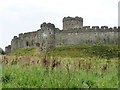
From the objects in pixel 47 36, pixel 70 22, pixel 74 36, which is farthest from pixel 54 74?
pixel 70 22

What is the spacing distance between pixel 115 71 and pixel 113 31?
248 feet

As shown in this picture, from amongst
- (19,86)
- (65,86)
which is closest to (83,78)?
(65,86)

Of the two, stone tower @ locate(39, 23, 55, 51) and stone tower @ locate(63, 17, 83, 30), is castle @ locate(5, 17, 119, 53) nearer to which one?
stone tower @ locate(39, 23, 55, 51)

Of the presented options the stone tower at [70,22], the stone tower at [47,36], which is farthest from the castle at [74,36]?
the stone tower at [70,22]

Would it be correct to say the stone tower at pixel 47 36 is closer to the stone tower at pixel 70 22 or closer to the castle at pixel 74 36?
the castle at pixel 74 36

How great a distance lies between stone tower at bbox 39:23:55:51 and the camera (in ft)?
299

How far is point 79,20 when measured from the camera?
104 m

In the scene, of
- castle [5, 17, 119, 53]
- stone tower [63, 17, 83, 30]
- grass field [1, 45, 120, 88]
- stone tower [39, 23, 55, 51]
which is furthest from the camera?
stone tower [63, 17, 83, 30]

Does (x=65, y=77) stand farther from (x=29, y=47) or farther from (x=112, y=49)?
(x=29, y=47)

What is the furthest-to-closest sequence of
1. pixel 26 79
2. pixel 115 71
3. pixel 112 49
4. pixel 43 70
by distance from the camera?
1. pixel 112 49
2. pixel 115 71
3. pixel 43 70
4. pixel 26 79

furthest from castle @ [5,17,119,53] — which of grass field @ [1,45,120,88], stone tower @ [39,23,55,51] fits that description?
grass field @ [1,45,120,88]

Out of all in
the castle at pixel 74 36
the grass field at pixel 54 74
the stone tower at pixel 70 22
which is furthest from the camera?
the stone tower at pixel 70 22

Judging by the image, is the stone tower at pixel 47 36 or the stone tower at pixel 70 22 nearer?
the stone tower at pixel 47 36

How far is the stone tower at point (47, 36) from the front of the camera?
9121cm
